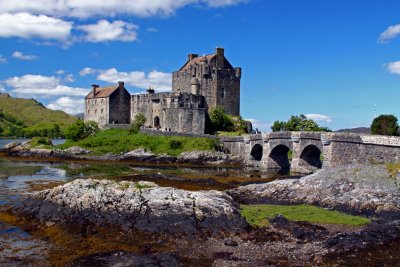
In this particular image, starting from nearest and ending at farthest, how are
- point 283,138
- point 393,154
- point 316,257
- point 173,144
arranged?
point 316,257, point 393,154, point 283,138, point 173,144

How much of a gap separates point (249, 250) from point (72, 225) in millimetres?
8295

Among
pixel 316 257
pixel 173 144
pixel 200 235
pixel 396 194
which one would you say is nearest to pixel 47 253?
pixel 200 235

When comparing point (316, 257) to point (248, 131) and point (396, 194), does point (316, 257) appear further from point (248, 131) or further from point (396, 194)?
point (248, 131)

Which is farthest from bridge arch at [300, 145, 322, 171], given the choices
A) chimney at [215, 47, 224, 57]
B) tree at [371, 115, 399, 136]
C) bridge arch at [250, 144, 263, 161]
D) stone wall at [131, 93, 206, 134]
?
chimney at [215, 47, 224, 57]

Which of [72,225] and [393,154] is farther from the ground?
[393,154]

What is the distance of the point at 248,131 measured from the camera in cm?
6962

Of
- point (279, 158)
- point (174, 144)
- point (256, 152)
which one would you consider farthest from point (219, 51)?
point (279, 158)

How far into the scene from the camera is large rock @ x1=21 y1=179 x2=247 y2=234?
20391mm

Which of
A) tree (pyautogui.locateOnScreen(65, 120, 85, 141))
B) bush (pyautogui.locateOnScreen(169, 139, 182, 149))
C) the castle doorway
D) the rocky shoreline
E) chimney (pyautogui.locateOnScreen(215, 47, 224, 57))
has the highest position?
chimney (pyautogui.locateOnScreen(215, 47, 224, 57))

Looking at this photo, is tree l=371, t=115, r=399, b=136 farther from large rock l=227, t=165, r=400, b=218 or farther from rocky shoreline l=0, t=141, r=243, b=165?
large rock l=227, t=165, r=400, b=218

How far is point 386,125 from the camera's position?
4956cm

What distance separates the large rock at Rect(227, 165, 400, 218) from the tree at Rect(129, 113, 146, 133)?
4056 centimetres

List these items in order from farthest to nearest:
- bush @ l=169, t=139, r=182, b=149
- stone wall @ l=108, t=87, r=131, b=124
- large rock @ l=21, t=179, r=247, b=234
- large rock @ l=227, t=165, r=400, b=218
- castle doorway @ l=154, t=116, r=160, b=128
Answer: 1. stone wall @ l=108, t=87, r=131, b=124
2. castle doorway @ l=154, t=116, r=160, b=128
3. bush @ l=169, t=139, r=182, b=149
4. large rock @ l=227, t=165, r=400, b=218
5. large rock @ l=21, t=179, r=247, b=234

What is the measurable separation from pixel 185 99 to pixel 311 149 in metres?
24.0
